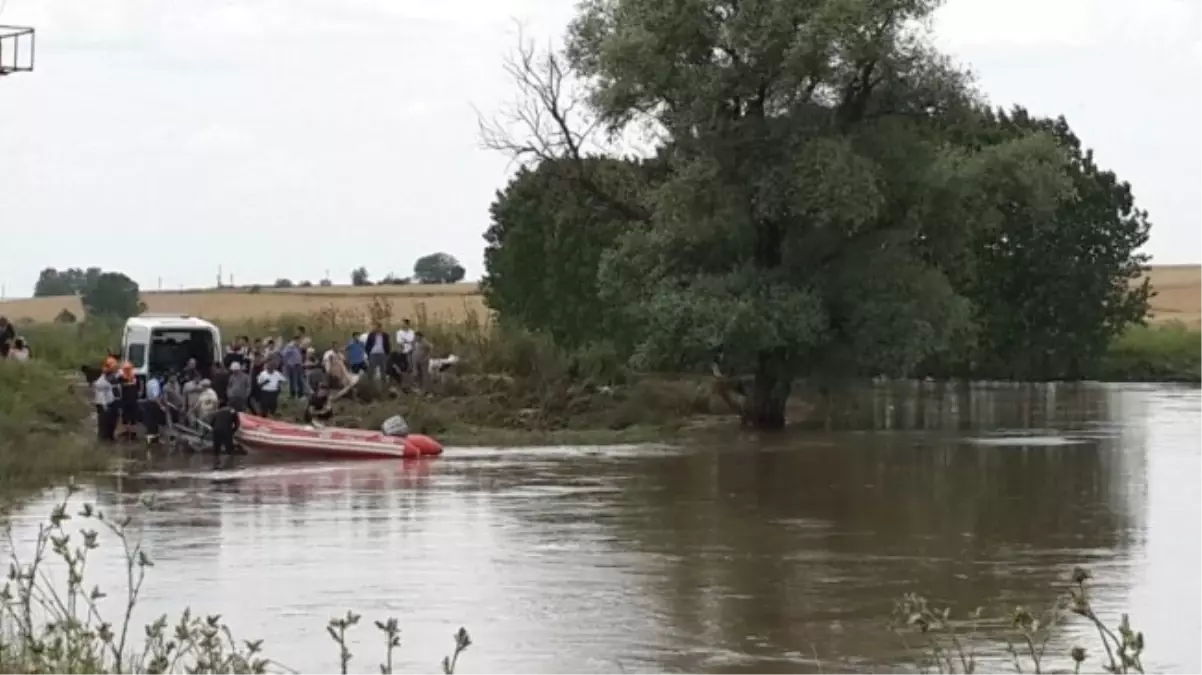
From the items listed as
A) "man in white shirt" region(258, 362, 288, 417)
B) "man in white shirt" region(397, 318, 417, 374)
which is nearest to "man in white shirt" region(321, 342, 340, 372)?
"man in white shirt" region(397, 318, 417, 374)

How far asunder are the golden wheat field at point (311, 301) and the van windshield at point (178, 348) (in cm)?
3475

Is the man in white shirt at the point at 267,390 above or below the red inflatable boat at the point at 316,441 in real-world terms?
above

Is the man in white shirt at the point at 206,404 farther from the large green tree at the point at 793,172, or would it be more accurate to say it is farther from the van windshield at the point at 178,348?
the large green tree at the point at 793,172

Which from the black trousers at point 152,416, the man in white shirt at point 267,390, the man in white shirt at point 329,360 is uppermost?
the man in white shirt at point 329,360

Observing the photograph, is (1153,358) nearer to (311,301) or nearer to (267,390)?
(311,301)

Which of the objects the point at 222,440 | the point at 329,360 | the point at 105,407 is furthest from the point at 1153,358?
the point at 222,440

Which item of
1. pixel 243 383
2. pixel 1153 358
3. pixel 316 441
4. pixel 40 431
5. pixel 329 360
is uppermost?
pixel 1153 358

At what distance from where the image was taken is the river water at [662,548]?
54.3 feet

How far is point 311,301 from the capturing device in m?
89.2

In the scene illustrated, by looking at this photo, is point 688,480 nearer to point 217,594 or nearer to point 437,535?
point 437,535

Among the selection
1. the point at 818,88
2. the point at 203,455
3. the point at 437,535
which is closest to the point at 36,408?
the point at 203,455

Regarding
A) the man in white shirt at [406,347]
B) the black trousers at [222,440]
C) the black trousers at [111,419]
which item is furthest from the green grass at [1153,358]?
the black trousers at [222,440]

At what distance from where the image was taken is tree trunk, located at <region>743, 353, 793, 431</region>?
4466 cm

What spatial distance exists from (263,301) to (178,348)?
2047 inches
